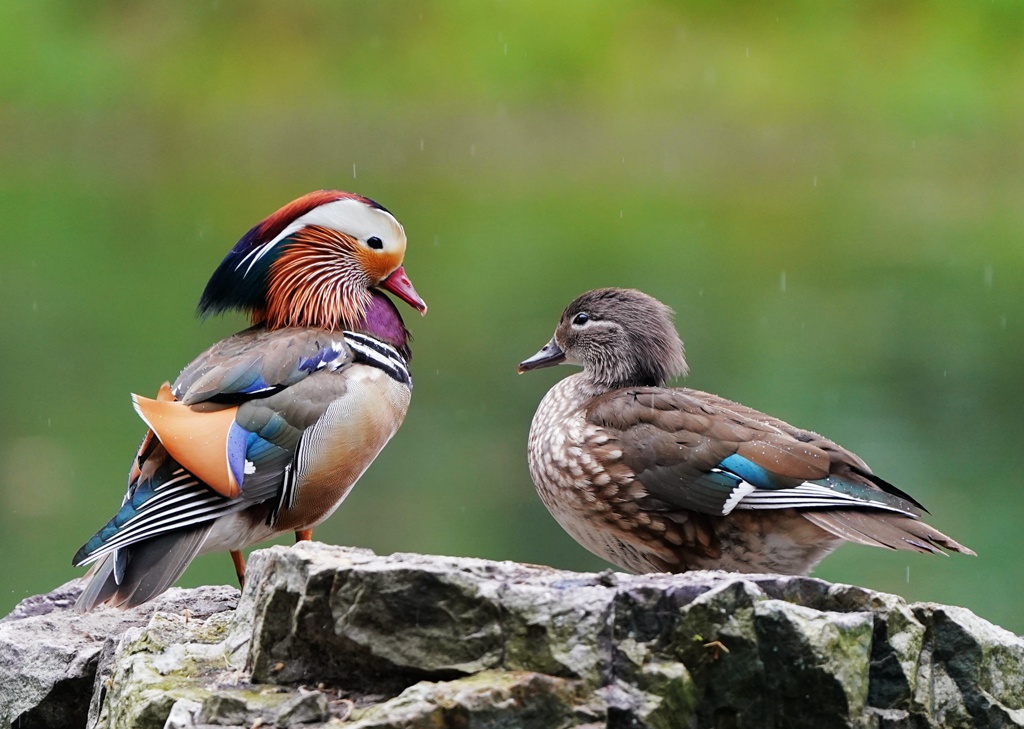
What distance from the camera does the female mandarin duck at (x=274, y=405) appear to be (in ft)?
10.8

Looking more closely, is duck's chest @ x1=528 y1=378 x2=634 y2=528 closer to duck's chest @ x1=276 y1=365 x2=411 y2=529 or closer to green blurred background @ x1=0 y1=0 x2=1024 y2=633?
duck's chest @ x1=276 y1=365 x2=411 y2=529

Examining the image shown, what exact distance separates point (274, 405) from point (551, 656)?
1.50 metres

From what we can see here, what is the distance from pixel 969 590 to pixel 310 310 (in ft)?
12.7

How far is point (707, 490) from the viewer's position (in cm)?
362

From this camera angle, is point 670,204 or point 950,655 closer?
point 950,655

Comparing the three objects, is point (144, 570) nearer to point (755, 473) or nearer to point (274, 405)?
point (274, 405)

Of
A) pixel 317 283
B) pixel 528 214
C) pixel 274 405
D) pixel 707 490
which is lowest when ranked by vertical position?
pixel 528 214

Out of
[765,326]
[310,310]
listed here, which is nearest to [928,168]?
[765,326]

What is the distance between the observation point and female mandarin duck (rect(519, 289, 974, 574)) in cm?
356

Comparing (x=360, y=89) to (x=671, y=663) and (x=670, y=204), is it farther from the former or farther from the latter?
(x=671, y=663)

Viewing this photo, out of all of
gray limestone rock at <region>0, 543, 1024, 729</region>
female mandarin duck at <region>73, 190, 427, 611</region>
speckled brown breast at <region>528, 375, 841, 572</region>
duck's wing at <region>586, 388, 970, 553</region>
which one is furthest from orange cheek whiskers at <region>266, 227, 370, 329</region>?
gray limestone rock at <region>0, 543, 1024, 729</region>

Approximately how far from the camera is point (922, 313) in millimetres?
11227

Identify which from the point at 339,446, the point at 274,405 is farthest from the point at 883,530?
the point at 274,405

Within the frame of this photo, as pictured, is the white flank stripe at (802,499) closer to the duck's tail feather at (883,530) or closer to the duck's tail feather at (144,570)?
the duck's tail feather at (883,530)
